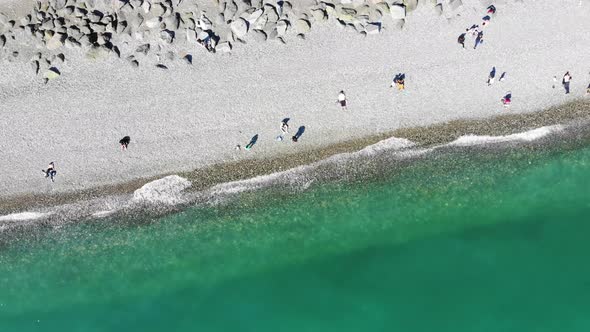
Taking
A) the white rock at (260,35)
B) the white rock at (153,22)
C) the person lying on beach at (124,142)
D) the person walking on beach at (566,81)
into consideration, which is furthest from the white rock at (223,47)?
the person walking on beach at (566,81)

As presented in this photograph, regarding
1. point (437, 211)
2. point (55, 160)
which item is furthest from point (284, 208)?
point (55, 160)

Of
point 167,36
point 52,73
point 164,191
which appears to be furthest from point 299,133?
point 52,73

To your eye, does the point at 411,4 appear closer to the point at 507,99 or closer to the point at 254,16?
the point at 507,99

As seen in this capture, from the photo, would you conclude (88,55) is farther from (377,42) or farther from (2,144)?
(377,42)

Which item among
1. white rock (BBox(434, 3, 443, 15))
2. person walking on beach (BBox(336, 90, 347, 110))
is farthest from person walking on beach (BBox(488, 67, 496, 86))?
person walking on beach (BBox(336, 90, 347, 110))

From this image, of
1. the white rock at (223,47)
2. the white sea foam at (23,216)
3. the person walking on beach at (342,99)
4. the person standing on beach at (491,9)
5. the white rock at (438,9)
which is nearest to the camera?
the person standing on beach at (491,9)

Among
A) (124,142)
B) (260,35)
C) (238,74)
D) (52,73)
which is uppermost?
(260,35)

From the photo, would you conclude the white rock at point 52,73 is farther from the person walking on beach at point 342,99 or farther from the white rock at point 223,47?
the person walking on beach at point 342,99
